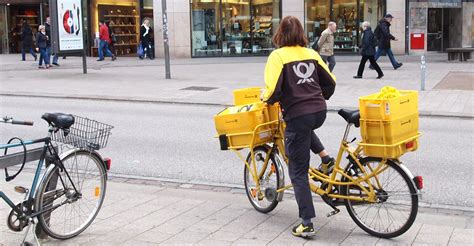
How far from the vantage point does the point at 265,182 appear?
5.82m

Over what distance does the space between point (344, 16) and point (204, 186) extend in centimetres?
2198

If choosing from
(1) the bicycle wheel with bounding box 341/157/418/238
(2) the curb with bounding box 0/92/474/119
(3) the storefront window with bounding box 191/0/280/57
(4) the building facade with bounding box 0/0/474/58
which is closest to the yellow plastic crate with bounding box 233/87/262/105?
(1) the bicycle wheel with bounding box 341/157/418/238

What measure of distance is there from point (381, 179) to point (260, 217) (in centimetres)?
126

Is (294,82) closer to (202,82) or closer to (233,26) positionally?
(202,82)

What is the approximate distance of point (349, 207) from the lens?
17.2ft

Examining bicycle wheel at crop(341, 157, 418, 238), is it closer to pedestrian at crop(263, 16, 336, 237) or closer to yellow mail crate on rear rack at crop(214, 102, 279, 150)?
pedestrian at crop(263, 16, 336, 237)

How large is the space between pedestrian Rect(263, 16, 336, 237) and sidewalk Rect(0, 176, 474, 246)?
0.37m

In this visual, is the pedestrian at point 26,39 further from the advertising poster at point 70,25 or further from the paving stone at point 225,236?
the paving stone at point 225,236

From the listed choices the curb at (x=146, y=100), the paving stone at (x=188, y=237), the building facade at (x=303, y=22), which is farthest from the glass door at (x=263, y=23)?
the paving stone at (x=188, y=237)

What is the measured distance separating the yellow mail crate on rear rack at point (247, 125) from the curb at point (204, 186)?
1.15 meters

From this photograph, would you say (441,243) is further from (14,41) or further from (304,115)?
(14,41)

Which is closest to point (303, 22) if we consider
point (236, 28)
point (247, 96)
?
point (236, 28)

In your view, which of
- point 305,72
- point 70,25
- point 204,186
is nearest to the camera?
point 305,72

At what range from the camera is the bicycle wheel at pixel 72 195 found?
15.9 feet
